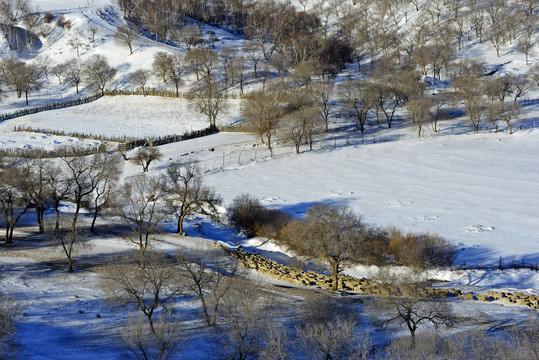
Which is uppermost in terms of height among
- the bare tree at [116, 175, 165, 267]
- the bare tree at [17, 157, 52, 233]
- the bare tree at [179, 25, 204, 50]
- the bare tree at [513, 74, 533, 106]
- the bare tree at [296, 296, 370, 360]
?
the bare tree at [179, 25, 204, 50]

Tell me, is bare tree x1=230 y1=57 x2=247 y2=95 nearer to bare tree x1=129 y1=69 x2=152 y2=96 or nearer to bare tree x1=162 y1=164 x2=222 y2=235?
bare tree x1=129 y1=69 x2=152 y2=96

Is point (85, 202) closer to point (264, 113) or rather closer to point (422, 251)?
point (422, 251)

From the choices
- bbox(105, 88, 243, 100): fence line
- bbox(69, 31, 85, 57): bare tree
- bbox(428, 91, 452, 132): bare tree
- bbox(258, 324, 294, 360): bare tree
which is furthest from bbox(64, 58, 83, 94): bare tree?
bbox(258, 324, 294, 360): bare tree

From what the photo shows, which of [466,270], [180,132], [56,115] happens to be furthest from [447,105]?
[56,115]

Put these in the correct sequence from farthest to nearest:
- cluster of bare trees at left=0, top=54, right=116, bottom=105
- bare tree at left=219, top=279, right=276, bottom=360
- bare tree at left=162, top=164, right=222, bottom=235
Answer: cluster of bare trees at left=0, top=54, right=116, bottom=105 < bare tree at left=162, top=164, right=222, bottom=235 < bare tree at left=219, top=279, right=276, bottom=360

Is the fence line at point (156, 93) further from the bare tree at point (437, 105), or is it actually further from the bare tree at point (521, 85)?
the bare tree at point (521, 85)

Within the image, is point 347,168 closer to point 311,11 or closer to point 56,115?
point 56,115

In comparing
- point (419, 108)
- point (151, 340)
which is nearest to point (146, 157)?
point (419, 108)
